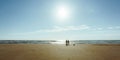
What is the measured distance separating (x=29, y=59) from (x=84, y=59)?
17.4 ft

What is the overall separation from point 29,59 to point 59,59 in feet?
9.46

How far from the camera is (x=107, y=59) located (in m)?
15.8

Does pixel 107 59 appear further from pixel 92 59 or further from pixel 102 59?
pixel 92 59

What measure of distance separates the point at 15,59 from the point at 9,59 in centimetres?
56

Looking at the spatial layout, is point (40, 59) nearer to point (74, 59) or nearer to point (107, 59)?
point (74, 59)

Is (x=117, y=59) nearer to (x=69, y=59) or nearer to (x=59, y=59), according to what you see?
(x=69, y=59)

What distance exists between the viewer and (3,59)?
49.9 ft

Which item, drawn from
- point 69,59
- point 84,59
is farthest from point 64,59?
point 84,59

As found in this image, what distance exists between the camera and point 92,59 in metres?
15.5

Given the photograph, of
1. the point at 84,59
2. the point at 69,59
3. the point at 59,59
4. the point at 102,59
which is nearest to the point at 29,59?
the point at 59,59


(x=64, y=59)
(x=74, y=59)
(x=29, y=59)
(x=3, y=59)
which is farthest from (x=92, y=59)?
(x=3, y=59)

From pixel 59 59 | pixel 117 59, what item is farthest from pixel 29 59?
pixel 117 59

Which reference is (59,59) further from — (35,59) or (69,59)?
(35,59)

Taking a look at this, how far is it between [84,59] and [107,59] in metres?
2.31
